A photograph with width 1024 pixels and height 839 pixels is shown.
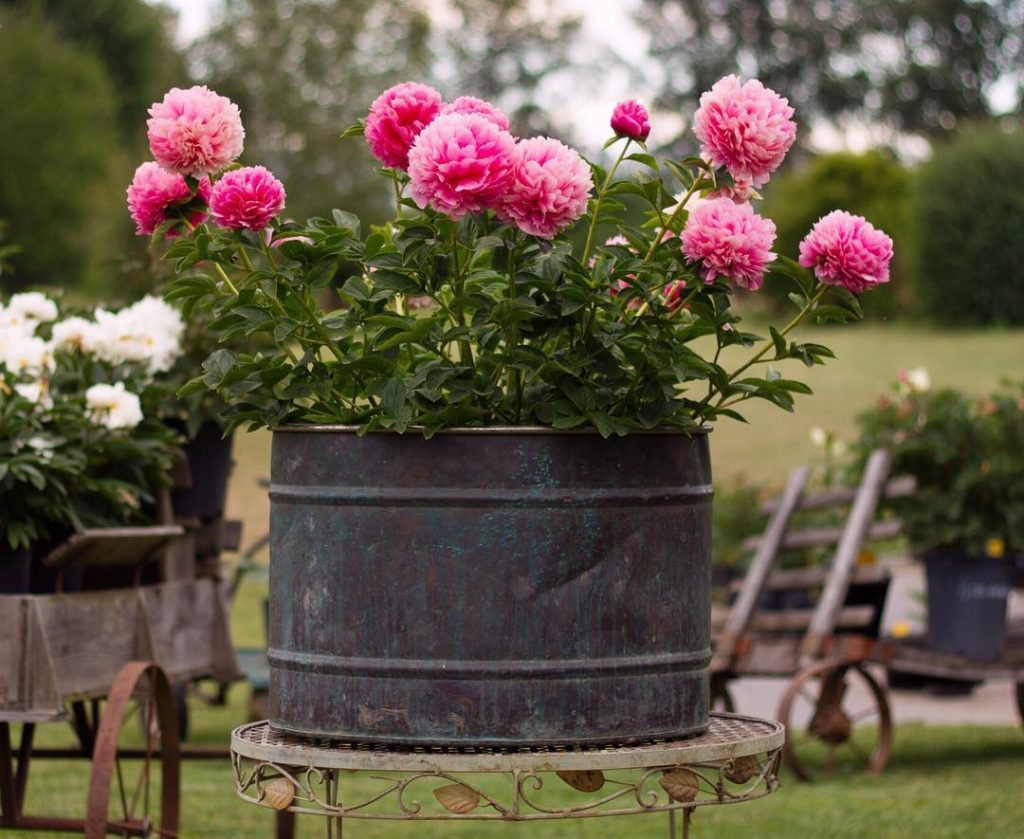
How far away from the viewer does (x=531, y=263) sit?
2283 mm

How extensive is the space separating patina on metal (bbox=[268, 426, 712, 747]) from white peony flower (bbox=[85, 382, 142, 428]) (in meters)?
1.50

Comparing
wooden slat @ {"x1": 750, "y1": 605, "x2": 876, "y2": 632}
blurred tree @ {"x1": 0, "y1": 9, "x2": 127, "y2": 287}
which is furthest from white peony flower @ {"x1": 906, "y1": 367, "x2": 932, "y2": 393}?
blurred tree @ {"x1": 0, "y1": 9, "x2": 127, "y2": 287}

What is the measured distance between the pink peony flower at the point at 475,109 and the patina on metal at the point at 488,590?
459mm

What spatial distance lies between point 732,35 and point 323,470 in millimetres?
41628

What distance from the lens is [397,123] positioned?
2.32 metres

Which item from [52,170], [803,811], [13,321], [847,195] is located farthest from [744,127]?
[52,170]

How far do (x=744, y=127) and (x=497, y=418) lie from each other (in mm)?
533

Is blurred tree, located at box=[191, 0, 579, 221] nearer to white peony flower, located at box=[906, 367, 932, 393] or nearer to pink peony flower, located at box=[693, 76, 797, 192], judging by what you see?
white peony flower, located at box=[906, 367, 932, 393]

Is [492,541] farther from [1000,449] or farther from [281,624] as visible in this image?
[1000,449]

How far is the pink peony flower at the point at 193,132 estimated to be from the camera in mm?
2291

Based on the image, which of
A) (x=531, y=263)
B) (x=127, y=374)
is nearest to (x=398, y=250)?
(x=531, y=263)

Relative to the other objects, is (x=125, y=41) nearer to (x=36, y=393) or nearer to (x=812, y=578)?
(x=812, y=578)

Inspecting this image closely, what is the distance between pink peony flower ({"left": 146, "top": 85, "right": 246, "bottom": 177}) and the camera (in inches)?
90.2

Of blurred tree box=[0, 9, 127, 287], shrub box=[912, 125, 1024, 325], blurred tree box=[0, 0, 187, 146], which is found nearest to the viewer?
shrub box=[912, 125, 1024, 325]
